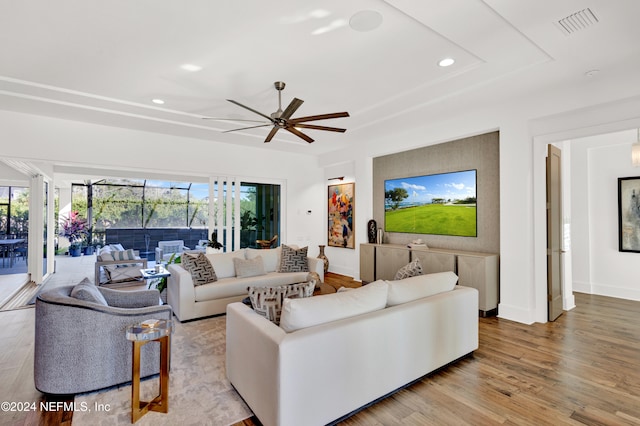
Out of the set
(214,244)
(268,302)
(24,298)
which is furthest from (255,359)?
(24,298)

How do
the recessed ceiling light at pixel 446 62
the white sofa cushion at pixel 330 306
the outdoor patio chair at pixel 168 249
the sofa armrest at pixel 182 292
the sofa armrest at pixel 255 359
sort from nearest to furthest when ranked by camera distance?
the sofa armrest at pixel 255 359
the white sofa cushion at pixel 330 306
the recessed ceiling light at pixel 446 62
the sofa armrest at pixel 182 292
the outdoor patio chair at pixel 168 249

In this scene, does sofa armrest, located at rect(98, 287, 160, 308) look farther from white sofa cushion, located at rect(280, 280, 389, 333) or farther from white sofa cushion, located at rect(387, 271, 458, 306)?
white sofa cushion, located at rect(387, 271, 458, 306)

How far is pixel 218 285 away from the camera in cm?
421

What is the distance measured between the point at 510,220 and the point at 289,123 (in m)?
3.17

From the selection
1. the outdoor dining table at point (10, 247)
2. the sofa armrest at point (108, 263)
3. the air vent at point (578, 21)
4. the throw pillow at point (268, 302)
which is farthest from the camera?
the outdoor dining table at point (10, 247)

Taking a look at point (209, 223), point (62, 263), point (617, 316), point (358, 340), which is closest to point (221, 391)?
point (358, 340)

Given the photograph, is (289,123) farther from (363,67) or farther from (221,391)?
(221,391)

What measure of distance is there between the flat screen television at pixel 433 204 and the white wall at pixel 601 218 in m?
2.33

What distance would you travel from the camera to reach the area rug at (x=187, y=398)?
2.05 meters

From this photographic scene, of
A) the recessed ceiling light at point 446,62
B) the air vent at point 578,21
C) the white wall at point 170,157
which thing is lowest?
the white wall at point 170,157

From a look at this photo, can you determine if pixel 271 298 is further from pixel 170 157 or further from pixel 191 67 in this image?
pixel 170 157

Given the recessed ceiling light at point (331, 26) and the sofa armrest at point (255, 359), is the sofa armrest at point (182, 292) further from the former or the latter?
the recessed ceiling light at point (331, 26)

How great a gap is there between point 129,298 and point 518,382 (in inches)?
140

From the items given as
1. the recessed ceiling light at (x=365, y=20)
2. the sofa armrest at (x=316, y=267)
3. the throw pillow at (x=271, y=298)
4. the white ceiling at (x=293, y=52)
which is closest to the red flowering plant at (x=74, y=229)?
the white ceiling at (x=293, y=52)
